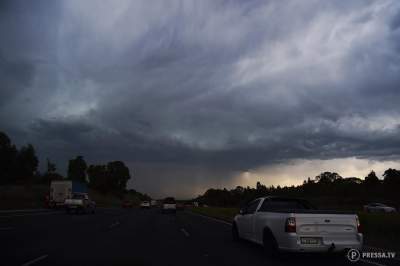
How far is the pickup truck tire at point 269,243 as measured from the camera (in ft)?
40.9

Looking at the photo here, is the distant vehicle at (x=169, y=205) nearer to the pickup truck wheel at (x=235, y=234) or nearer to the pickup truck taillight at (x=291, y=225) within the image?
the pickup truck wheel at (x=235, y=234)

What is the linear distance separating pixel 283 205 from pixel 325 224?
3.18m

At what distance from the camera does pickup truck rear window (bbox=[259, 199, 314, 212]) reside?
47.9 ft

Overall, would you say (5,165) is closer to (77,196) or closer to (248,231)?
(77,196)

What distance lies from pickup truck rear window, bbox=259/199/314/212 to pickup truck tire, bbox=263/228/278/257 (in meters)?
1.26

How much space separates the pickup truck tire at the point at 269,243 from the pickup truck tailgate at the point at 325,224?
3.60 ft

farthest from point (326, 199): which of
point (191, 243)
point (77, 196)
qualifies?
point (191, 243)

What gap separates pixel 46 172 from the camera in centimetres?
12062

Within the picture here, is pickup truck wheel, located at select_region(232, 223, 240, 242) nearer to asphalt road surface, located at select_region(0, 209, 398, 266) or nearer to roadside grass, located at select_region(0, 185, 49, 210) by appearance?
asphalt road surface, located at select_region(0, 209, 398, 266)

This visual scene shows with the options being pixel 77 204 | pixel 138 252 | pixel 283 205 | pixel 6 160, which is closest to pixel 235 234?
pixel 283 205

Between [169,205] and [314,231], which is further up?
[169,205]

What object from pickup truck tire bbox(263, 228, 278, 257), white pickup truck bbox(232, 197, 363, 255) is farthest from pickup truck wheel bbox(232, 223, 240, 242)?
white pickup truck bbox(232, 197, 363, 255)

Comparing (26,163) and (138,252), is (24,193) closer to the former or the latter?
(26,163)

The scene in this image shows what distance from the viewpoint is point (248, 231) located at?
15086 mm
